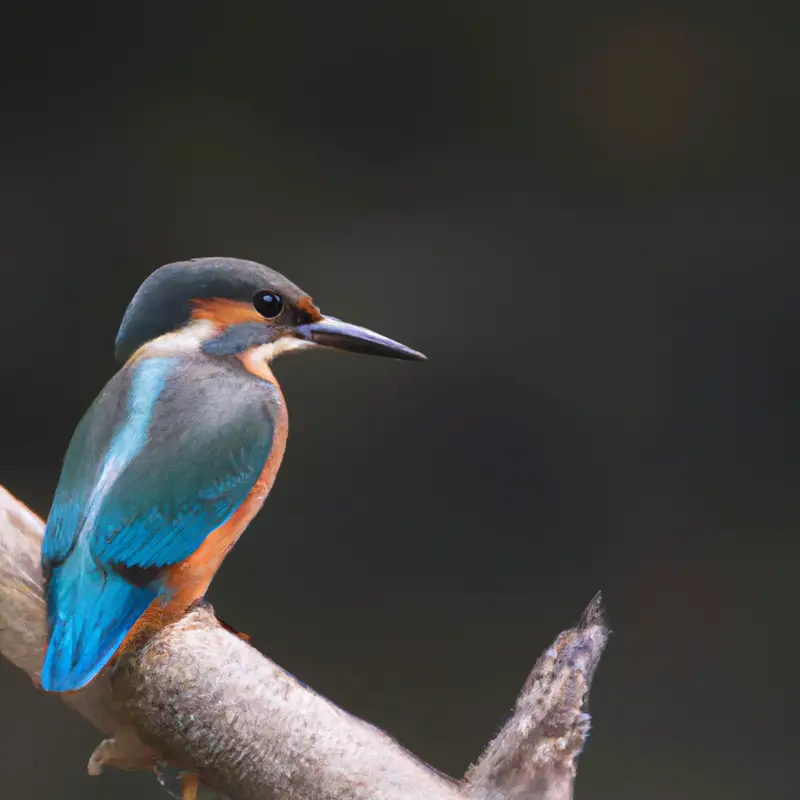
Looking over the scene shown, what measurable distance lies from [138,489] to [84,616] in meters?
0.10

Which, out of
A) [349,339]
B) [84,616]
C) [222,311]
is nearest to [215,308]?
[222,311]

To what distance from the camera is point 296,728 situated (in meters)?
0.79

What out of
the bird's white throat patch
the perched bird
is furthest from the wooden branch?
the bird's white throat patch

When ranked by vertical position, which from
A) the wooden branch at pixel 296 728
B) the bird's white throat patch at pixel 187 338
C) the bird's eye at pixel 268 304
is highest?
the bird's eye at pixel 268 304

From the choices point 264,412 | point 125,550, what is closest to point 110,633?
point 125,550

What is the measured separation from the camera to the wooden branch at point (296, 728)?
0.79 metres

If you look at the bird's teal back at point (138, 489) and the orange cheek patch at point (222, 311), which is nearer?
the bird's teal back at point (138, 489)

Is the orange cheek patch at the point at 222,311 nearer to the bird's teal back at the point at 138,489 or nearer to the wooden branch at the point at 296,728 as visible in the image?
the bird's teal back at the point at 138,489

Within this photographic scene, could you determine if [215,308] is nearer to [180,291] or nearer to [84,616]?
[180,291]

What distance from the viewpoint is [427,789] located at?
0.80 metres

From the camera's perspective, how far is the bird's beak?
95 centimetres

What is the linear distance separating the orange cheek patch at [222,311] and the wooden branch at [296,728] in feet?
0.84

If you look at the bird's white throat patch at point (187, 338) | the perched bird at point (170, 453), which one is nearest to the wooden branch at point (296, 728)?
the perched bird at point (170, 453)

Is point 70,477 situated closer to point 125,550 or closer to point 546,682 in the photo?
point 125,550
